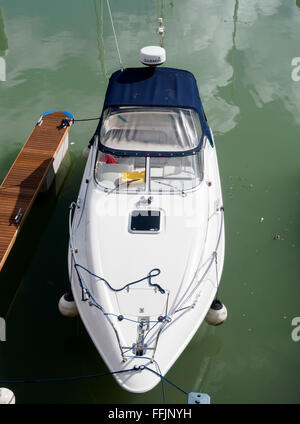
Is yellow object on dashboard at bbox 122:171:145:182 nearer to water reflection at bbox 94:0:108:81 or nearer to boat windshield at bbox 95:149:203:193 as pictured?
boat windshield at bbox 95:149:203:193

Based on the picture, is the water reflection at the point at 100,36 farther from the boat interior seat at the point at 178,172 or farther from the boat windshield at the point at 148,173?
the boat interior seat at the point at 178,172

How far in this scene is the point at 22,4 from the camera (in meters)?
14.7

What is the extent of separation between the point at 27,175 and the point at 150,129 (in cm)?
248

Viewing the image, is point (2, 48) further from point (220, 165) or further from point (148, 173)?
point (148, 173)

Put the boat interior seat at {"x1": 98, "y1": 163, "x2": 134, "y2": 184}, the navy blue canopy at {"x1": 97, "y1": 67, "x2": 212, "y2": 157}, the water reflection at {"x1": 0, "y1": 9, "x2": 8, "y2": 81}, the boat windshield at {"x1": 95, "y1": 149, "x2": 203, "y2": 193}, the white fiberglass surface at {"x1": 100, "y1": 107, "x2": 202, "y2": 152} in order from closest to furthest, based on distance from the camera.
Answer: the boat windshield at {"x1": 95, "y1": 149, "x2": 203, "y2": 193}, the boat interior seat at {"x1": 98, "y1": 163, "x2": 134, "y2": 184}, the white fiberglass surface at {"x1": 100, "y1": 107, "x2": 202, "y2": 152}, the navy blue canopy at {"x1": 97, "y1": 67, "x2": 212, "y2": 157}, the water reflection at {"x1": 0, "y1": 9, "x2": 8, "y2": 81}

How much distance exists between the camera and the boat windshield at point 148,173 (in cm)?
577

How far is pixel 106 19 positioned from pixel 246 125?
6.91 m

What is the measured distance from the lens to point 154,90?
6.64 m

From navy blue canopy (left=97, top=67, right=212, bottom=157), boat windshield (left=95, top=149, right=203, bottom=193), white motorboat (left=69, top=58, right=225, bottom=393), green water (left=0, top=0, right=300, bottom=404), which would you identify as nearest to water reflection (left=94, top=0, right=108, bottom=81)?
green water (left=0, top=0, right=300, bottom=404)

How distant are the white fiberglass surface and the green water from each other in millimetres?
1850

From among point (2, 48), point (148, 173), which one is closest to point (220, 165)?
point (148, 173)

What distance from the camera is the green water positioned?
540cm
